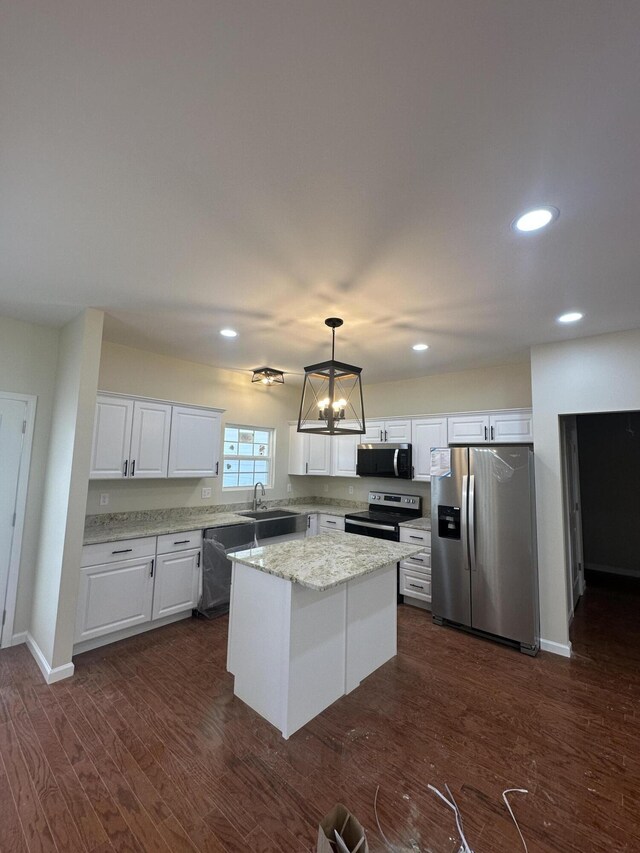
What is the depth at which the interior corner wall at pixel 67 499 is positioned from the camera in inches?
106

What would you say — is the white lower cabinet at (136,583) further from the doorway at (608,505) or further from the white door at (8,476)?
the doorway at (608,505)

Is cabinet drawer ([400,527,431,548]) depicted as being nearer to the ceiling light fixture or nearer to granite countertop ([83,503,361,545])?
granite countertop ([83,503,361,545])

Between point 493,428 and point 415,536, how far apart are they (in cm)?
150

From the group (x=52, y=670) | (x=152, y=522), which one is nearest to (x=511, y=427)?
(x=152, y=522)

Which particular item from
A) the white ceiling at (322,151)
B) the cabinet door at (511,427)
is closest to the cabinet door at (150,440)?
the white ceiling at (322,151)

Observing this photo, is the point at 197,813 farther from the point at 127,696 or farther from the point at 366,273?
the point at 366,273

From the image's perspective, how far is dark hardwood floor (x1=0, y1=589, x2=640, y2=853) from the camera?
1.62 metres

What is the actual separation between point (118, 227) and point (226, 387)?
3.03 m

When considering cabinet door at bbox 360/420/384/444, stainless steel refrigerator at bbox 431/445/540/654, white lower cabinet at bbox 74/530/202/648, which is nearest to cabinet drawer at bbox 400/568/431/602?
stainless steel refrigerator at bbox 431/445/540/654

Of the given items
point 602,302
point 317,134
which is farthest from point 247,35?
point 602,302

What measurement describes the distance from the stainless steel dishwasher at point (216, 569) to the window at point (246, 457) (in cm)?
98

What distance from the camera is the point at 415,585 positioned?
4.10m

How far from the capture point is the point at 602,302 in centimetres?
253

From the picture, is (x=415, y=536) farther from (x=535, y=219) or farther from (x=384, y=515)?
(x=535, y=219)
